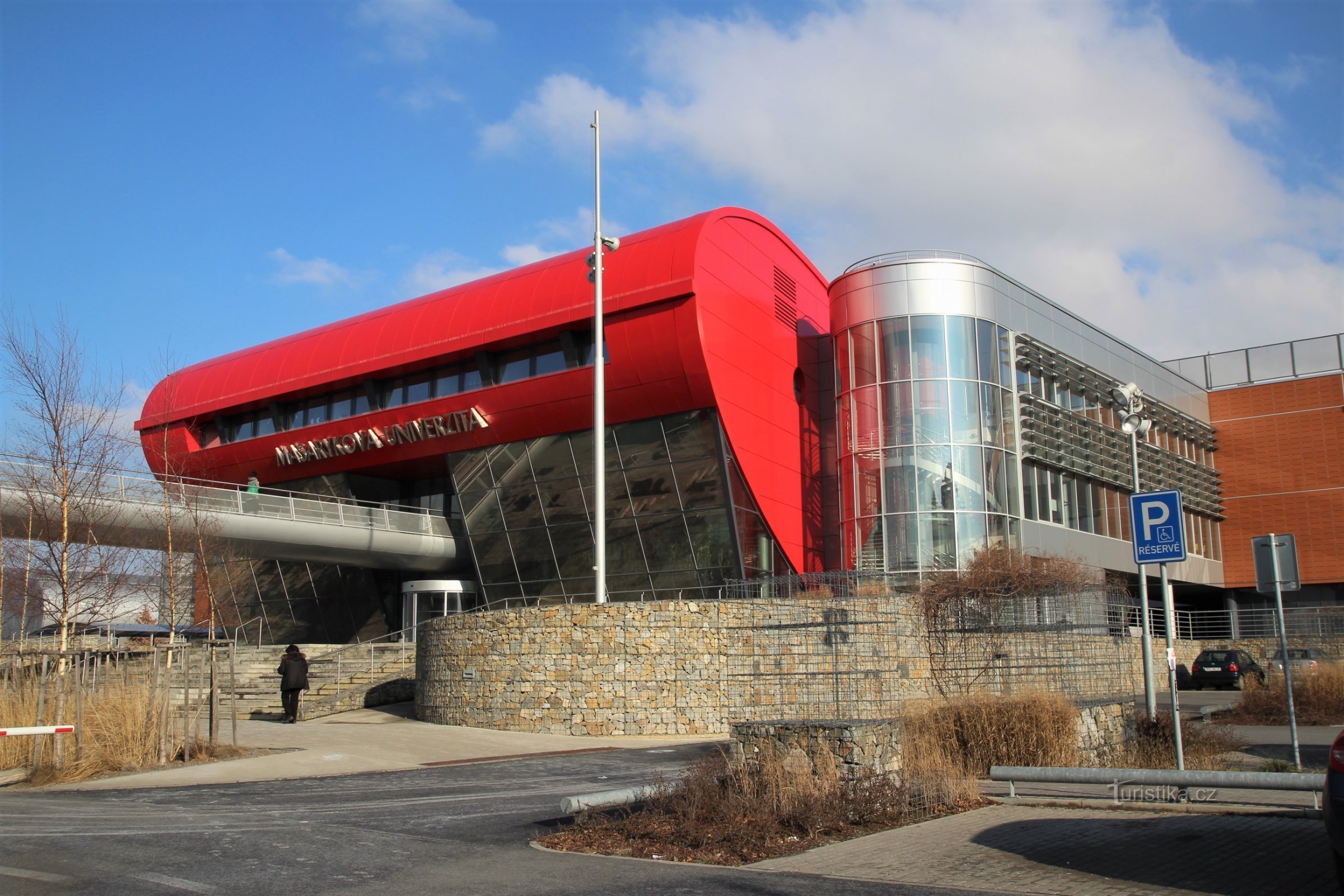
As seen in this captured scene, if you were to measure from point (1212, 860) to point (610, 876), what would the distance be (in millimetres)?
4364

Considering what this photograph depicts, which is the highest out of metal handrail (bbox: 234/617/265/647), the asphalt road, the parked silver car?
metal handrail (bbox: 234/617/265/647)

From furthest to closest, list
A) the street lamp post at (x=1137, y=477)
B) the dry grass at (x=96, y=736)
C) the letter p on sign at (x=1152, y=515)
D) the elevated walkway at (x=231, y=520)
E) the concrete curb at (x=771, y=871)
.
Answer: the elevated walkway at (x=231, y=520) → the dry grass at (x=96, y=736) → the street lamp post at (x=1137, y=477) → the letter p on sign at (x=1152, y=515) → the concrete curb at (x=771, y=871)

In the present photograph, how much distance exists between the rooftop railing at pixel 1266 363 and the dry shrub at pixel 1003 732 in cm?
4269

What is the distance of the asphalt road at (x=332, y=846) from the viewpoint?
7.57 m

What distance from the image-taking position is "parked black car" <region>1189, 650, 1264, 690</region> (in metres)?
33.6

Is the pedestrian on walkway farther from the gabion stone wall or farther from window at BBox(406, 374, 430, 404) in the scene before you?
the gabion stone wall

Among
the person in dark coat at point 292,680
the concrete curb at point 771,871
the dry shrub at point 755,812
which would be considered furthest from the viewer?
the person in dark coat at point 292,680

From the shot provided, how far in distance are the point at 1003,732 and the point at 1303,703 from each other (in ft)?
41.0

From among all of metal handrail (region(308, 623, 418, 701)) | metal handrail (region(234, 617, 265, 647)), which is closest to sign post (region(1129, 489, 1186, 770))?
metal handrail (region(308, 623, 418, 701))

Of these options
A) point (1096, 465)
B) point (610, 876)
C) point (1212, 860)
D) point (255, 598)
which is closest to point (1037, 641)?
point (1212, 860)

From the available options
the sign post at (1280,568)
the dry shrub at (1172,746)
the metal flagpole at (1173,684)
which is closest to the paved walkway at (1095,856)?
the metal flagpole at (1173,684)

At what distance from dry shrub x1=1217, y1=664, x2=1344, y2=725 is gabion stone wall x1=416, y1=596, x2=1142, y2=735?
9.91 feet

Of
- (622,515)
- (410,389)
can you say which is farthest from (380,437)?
(622,515)

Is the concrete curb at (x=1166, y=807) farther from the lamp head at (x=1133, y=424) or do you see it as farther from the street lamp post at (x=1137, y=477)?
the lamp head at (x=1133, y=424)
